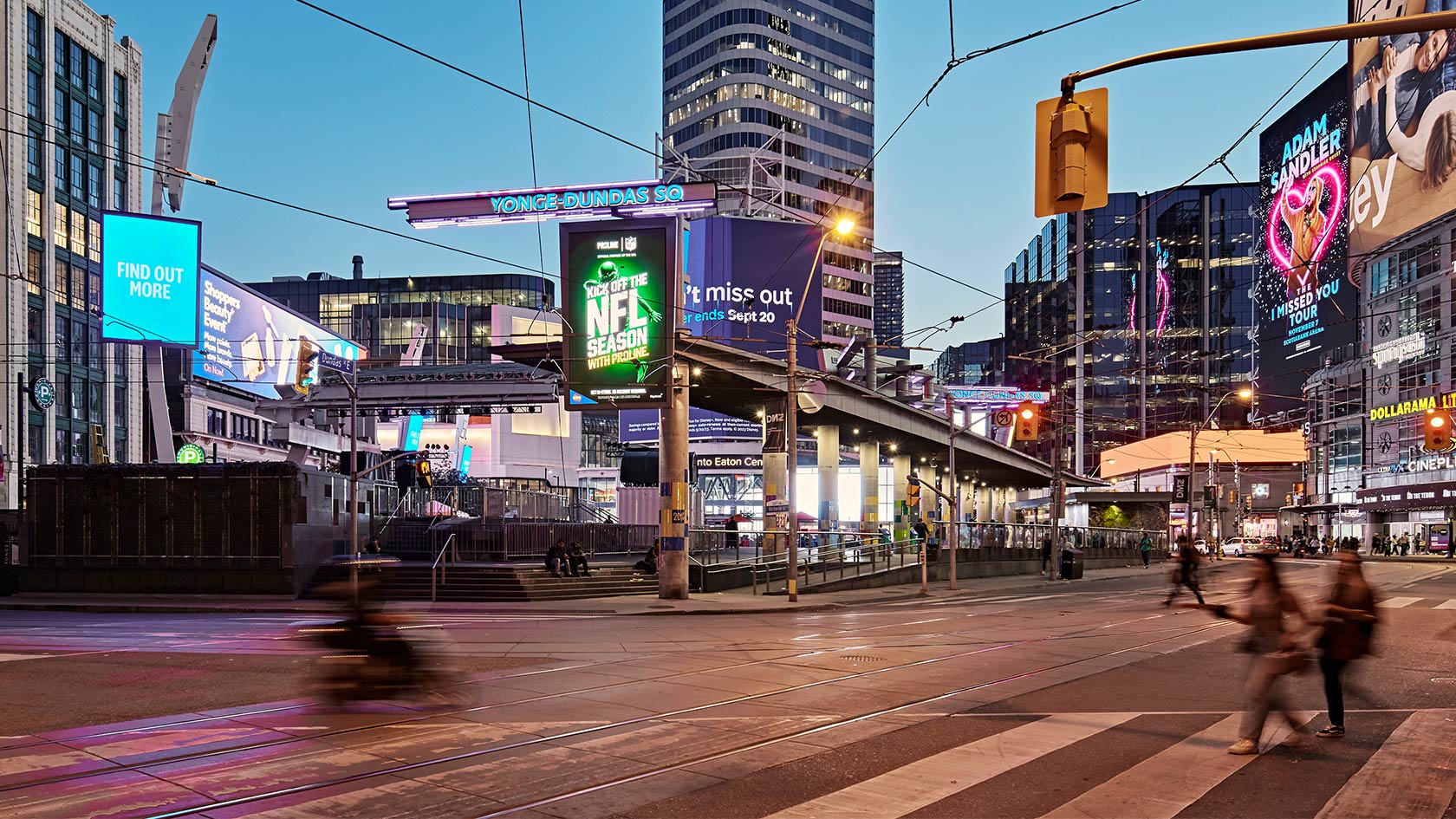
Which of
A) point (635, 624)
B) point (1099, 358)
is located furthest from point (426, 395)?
point (1099, 358)

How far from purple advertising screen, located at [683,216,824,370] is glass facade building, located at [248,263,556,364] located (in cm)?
5715

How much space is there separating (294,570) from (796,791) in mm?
27565

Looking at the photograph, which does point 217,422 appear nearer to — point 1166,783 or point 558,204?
point 558,204

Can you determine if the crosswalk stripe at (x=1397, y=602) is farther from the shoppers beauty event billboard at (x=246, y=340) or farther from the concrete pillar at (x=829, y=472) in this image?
the shoppers beauty event billboard at (x=246, y=340)

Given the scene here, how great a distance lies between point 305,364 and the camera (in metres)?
61.1

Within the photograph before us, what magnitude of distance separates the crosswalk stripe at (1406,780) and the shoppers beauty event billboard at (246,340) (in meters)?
52.2

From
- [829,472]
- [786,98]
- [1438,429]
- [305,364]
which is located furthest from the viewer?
[786,98]

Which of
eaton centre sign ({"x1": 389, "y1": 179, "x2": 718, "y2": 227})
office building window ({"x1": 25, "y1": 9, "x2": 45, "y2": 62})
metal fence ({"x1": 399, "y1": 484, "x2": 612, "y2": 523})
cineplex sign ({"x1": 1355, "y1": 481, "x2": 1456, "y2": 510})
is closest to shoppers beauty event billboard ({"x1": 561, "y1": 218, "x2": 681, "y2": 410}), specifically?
eaton centre sign ({"x1": 389, "y1": 179, "x2": 718, "y2": 227})

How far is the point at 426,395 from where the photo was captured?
52.2 metres

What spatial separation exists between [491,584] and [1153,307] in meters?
146

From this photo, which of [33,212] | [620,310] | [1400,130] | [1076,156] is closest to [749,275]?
[620,310]

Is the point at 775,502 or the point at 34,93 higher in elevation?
the point at 34,93

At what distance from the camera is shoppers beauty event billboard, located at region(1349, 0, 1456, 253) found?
7112 cm

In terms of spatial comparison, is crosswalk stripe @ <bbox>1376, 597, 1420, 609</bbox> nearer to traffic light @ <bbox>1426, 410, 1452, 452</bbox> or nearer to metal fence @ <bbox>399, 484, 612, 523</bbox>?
traffic light @ <bbox>1426, 410, 1452, 452</bbox>
